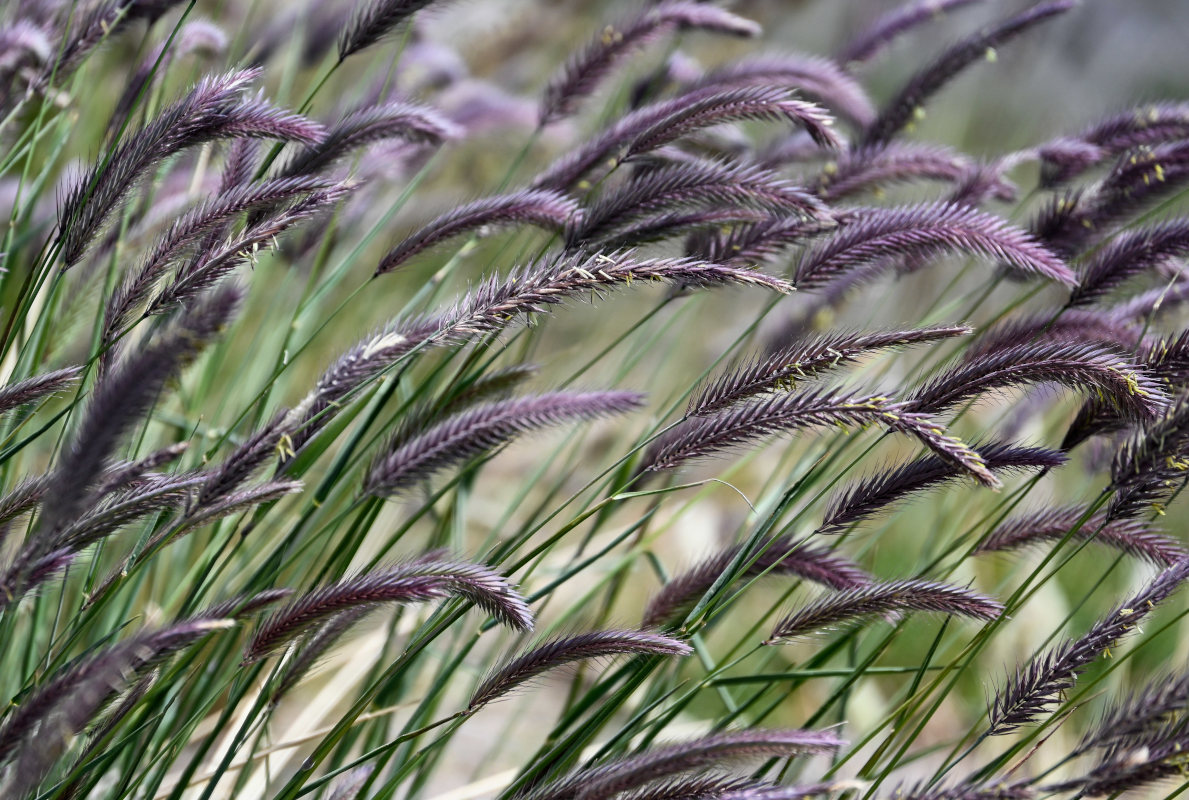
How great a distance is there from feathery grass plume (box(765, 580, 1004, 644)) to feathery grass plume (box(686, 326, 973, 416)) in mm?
277

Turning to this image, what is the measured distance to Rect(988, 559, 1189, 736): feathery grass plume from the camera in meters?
1.07

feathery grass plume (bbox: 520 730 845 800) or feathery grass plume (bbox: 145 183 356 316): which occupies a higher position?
feathery grass plume (bbox: 145 183 356 316)

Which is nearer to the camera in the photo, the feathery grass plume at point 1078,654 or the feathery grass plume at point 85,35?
the feathery grass plume at point 1078,654

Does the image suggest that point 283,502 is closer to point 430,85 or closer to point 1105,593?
point 430,85

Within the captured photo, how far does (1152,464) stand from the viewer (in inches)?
43.4

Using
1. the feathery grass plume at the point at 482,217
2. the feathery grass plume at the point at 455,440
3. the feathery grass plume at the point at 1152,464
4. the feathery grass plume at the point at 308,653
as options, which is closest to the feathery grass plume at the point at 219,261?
the feathery grass plume at the point at 482,217

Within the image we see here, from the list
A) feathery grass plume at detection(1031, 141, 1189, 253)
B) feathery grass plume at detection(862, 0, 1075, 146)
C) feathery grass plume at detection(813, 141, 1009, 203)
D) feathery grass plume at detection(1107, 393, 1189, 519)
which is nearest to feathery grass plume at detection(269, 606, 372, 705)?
feathery grass plume at detection(1107, 393, 1189, 519)

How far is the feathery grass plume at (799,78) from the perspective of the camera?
74.0 inches

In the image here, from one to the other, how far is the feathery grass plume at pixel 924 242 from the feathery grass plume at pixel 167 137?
0.75 m

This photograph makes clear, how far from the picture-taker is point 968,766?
3447 mm

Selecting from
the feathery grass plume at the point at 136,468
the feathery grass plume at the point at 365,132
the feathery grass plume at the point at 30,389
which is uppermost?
the feathery grass plume at the point at 365,132

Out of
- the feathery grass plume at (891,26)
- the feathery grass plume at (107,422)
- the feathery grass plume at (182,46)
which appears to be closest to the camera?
the feathery grass plume at (107,422)

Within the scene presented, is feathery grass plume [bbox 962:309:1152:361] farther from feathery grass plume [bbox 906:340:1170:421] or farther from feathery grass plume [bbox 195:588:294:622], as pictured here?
feathery grass plume [bbox 195:588:294:622]

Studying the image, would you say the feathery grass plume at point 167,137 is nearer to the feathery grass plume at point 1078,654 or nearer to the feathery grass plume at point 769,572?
the feathery grass plume at point 769,572
